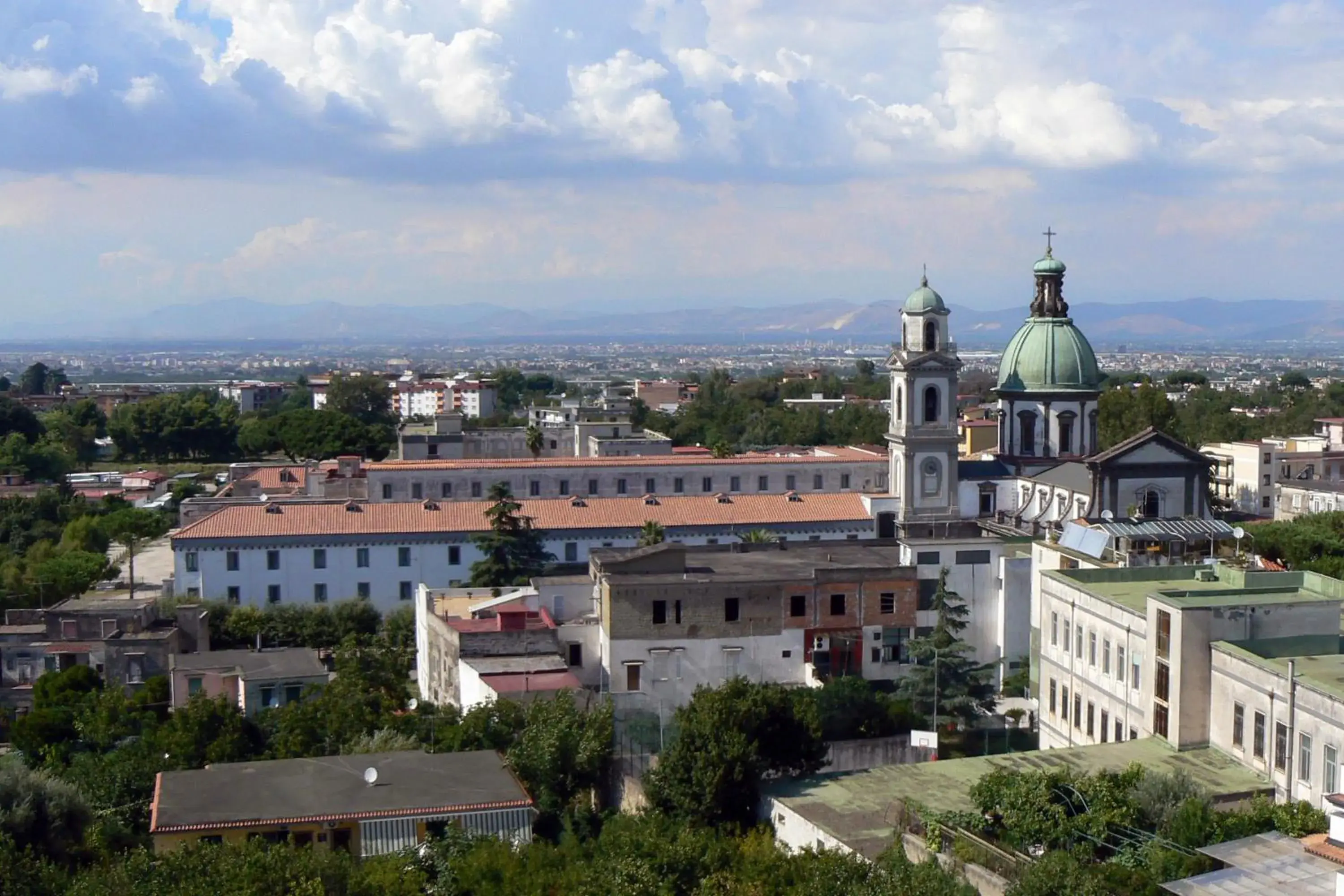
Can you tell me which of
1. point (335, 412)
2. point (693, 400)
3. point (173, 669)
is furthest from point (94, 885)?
point (693, 400)

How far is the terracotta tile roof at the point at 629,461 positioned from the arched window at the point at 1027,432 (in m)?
8.95

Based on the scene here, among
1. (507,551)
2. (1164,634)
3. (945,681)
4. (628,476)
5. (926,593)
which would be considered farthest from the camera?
(628,476)

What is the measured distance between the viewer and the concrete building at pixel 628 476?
67.1 metres

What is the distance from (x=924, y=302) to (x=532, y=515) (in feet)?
56.9

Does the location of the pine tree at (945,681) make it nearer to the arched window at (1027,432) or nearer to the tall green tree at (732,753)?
the tall green tree at (732,753)

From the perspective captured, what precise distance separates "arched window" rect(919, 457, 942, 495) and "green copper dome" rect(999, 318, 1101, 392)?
213 inches

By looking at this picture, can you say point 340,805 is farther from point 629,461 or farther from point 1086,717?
point 629,461

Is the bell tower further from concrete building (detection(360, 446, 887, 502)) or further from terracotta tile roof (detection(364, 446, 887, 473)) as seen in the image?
terracotta tile roof (detection(364, 446, 887, 473))

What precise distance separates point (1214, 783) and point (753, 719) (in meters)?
8.57

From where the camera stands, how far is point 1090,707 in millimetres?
34969

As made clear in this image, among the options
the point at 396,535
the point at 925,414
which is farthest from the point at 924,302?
the point at 396,535

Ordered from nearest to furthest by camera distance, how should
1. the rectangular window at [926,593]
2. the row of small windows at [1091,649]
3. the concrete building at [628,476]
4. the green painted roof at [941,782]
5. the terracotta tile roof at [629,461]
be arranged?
the green painted roof at [941,782], the row of small windows at [1091,649], the rectangular window at [926,593], the concrete building at [628,476], the terracotta tile roof at [629,461]

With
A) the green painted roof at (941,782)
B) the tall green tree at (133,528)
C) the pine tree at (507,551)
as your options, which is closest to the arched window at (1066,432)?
the pine tree at (507,551)

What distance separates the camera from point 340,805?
88.7 ft
